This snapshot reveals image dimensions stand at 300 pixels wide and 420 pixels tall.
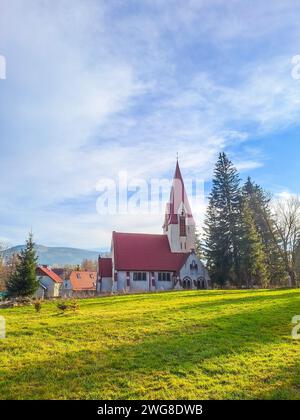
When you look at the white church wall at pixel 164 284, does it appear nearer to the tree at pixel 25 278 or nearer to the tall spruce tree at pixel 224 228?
the tall spruce tree at pixel 224 228

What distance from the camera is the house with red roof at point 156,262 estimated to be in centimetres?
4384

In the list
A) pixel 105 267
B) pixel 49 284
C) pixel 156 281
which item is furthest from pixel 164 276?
pixel 49 284

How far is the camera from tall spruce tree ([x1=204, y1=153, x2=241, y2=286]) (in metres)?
42.6

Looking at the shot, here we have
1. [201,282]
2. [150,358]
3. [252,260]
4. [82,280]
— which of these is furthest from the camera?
[82,280]

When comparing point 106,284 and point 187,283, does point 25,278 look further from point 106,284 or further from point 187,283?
point 187,283

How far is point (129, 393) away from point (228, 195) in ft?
134

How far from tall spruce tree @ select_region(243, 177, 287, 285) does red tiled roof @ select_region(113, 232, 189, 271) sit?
13.0m

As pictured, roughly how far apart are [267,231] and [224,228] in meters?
11.6

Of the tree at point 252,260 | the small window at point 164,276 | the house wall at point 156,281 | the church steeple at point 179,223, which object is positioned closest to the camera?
the tree at point 252,260

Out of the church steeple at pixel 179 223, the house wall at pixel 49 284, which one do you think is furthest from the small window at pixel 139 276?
the house wall at pixel 49 284

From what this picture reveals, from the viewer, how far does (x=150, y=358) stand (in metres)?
9.89
